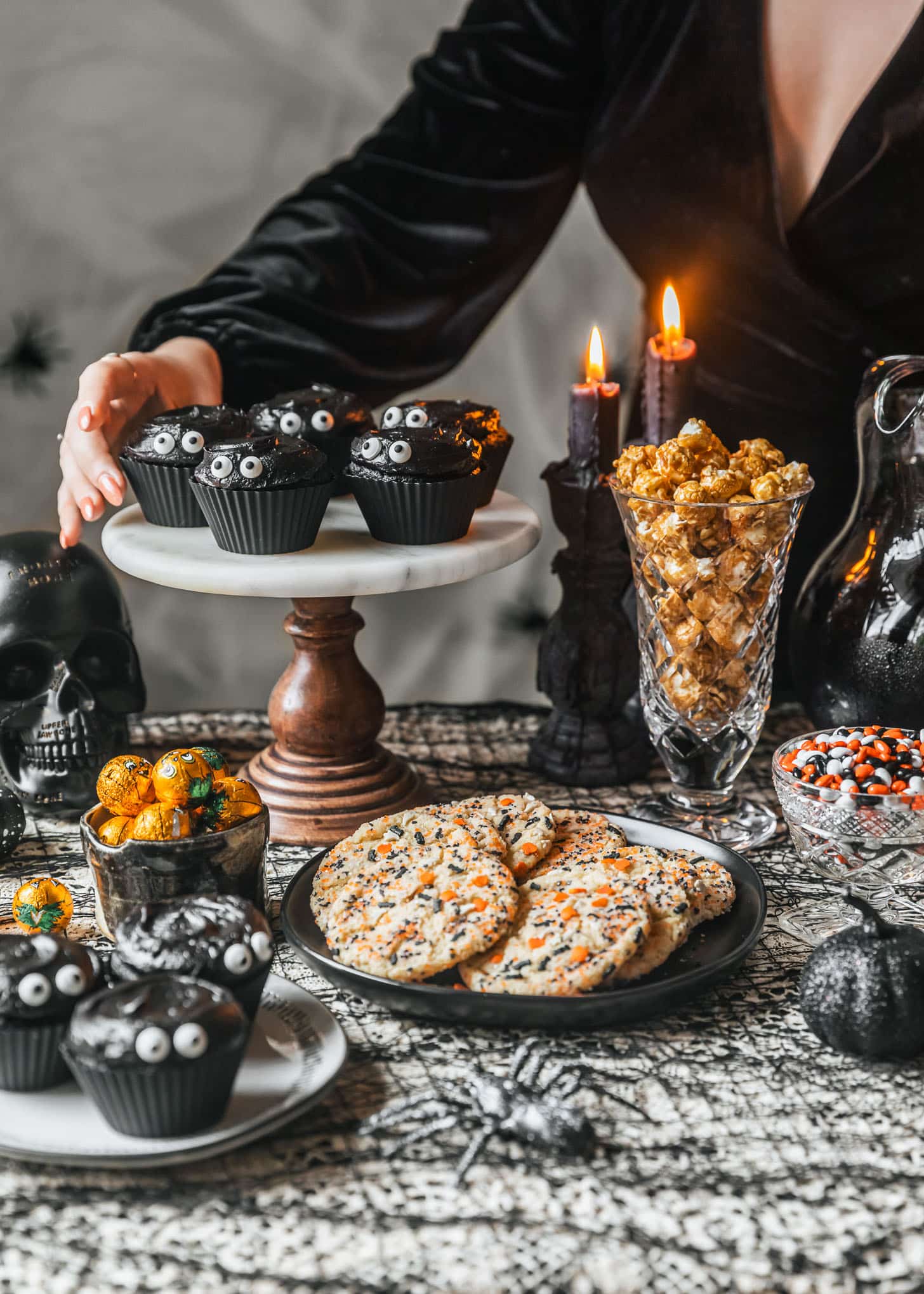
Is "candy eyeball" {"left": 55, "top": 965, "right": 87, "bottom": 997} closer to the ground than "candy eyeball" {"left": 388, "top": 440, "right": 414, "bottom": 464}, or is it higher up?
closer to the ground

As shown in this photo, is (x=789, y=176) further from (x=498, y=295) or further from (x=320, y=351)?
(x=320, y=351)

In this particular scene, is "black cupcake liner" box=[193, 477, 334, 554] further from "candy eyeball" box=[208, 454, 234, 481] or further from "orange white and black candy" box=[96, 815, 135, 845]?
"orange white and black candy" box=[96, 815, 135, 845]

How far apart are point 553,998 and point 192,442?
618 millimetres

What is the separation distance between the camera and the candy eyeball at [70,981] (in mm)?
759

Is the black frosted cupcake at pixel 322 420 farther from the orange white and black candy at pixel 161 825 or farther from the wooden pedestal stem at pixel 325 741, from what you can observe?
the orange white and black candy at pixel 161 825

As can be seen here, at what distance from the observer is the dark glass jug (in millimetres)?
1174

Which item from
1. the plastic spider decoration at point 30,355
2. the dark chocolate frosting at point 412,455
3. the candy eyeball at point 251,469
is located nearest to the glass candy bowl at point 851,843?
the dark chocolate frosting at point 412,455

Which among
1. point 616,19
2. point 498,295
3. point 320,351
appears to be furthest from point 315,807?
point 616,19

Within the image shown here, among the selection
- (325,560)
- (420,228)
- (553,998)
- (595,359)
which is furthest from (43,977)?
(420,228)

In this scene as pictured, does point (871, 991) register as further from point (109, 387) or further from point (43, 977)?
point (109, 387)

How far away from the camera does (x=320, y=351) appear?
1.60 metres

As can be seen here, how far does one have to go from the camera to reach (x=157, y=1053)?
2.28 feet

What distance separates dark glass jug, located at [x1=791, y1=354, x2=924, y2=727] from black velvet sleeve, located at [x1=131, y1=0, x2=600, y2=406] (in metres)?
0.67

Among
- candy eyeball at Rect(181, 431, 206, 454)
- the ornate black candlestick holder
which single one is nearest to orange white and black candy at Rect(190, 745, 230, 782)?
candy eyeball at Rect(181, 431, 206, 454)
